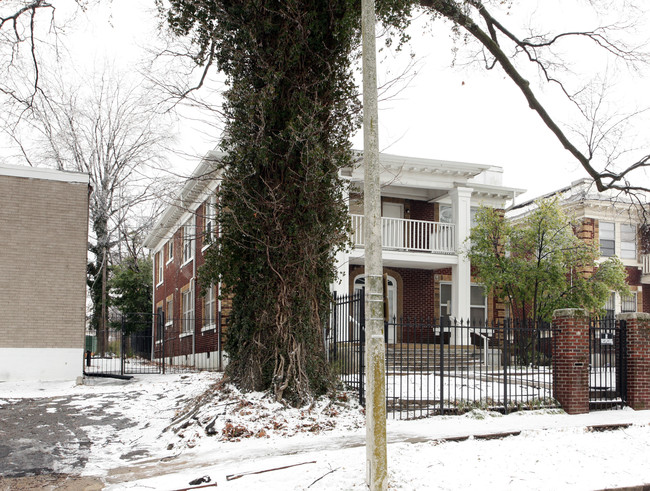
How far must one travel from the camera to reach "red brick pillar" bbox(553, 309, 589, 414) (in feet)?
38.0

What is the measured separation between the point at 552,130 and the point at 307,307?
327 inches

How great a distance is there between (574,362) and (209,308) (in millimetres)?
14290

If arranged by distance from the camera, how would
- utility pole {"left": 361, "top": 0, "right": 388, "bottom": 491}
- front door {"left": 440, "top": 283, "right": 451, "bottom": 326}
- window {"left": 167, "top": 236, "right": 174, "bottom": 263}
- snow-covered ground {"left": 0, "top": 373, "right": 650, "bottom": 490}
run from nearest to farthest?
utility pole {"left": 361, "top": 0, "right": 388, "bottom": 491} < snow-covered ground {"left": 0, "top": 373, "right": 650, "bottom": 490} < front door {"left": 440, "top": 283, "right": 451, "bottom": 326} < window {"left": 167, "top": 236, "right": 174, "bottom": 263}

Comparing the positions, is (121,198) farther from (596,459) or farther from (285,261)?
(596,459)

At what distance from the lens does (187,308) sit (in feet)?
86.5

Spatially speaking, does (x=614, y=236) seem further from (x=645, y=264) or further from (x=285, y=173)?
(x=285, y=173)

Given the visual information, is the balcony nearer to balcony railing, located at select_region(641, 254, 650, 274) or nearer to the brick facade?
balcony railing, located at select_region(641, 254, 650, 274)

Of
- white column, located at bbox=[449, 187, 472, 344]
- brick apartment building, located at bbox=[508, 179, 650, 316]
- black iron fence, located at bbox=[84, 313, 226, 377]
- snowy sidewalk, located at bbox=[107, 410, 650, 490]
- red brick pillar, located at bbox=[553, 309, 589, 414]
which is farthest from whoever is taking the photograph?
brick apartment building, located at bbox=[508, 179, 650, 316]

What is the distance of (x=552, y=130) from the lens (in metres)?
15.2

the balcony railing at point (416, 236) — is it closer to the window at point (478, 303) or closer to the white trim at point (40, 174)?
the window at point (478, 303)

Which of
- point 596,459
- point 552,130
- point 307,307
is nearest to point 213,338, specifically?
point 307,307

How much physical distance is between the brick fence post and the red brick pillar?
1326 mm

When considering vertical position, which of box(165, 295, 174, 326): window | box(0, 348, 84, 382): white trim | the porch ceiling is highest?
the porch ceiling

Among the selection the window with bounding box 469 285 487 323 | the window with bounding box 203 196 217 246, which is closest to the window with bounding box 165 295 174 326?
the window with bounding box 203 196 217 246
